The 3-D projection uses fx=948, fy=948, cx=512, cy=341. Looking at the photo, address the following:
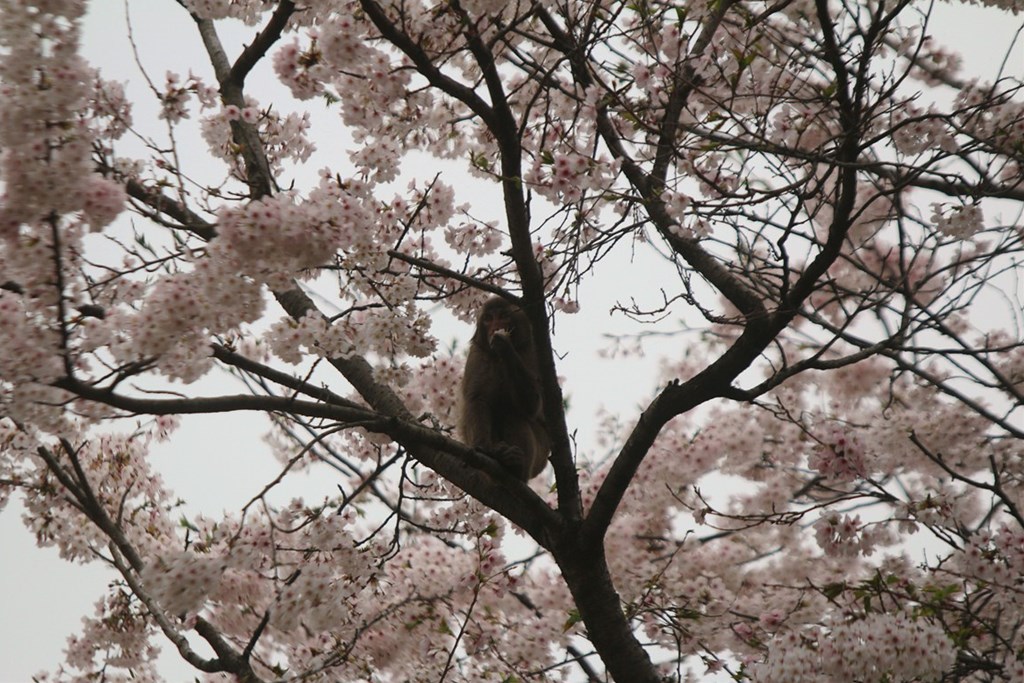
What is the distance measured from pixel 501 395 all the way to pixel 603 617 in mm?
1689

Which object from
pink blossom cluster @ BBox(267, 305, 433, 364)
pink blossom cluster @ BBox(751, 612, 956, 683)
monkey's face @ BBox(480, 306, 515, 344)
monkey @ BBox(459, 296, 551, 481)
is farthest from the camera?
monkey's face @ BBox(480, 306, 515, 344)

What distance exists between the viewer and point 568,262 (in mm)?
4129

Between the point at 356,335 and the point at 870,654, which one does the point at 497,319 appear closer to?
the point at 356,335

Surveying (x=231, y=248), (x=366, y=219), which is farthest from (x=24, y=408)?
(x=366, y=219)

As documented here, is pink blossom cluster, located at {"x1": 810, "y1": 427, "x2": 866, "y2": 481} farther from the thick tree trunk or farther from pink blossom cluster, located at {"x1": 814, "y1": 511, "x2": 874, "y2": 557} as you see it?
the thick tree trunk

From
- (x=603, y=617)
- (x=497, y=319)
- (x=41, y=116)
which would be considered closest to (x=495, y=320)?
(x=497, y=319)

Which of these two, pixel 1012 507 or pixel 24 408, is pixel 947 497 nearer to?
pixel 1012 507

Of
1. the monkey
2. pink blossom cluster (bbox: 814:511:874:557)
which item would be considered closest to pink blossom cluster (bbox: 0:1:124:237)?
the monkey

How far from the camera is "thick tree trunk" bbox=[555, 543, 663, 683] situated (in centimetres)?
417

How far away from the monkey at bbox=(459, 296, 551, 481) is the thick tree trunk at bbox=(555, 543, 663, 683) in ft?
3.59

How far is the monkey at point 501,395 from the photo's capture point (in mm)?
5410

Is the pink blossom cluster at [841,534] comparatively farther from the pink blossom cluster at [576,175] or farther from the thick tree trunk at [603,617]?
the pink blossom cluster at [576,175]

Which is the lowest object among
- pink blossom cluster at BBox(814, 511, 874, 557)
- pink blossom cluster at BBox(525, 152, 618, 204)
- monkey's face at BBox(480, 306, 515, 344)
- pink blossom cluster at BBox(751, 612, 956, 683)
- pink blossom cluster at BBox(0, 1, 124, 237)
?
pink blossom cluster at BBox(0, 1, 124, 237)

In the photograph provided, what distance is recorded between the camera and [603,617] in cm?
421
